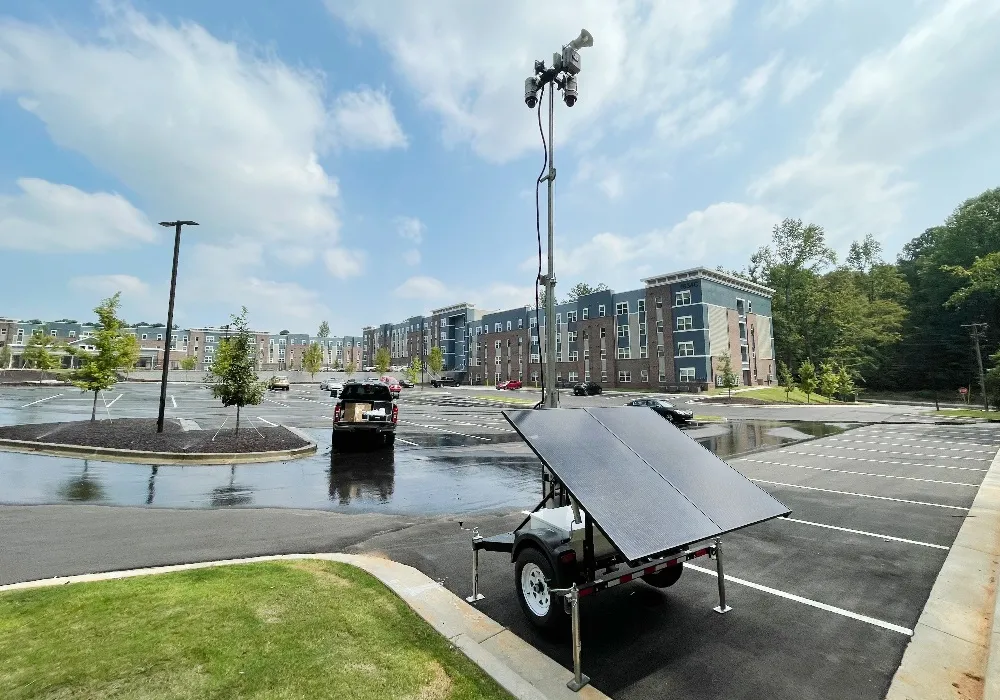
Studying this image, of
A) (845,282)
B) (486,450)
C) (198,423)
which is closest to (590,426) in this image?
(486,450)

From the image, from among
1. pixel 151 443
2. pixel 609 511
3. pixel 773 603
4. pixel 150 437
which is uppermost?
pixel 609 511

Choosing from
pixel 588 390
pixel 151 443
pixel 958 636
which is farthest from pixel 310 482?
pixel 588 390

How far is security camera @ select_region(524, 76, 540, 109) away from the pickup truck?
12.9 meters

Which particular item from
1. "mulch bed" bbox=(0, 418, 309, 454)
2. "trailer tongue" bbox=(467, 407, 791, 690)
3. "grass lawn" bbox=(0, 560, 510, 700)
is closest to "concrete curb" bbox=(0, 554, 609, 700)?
"grass lawn" bbox=(0, 560, 510, 700)

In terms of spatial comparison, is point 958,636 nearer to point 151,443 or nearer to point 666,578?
point 666,578

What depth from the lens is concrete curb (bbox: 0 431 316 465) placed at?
14258mm

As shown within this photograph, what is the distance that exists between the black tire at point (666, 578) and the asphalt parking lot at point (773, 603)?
0.40ft

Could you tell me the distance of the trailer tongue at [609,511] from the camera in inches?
161

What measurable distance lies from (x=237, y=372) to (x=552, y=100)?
15965mm

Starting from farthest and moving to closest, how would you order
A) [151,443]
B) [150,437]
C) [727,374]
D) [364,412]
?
1. [727,374]
2. [364,412]
3. [150,437]
4. [151,443]

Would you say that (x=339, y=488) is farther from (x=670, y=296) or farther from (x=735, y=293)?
(x=735, y=293)

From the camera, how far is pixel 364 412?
1752cm

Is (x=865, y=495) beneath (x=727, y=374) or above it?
beneath

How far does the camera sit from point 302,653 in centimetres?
412
